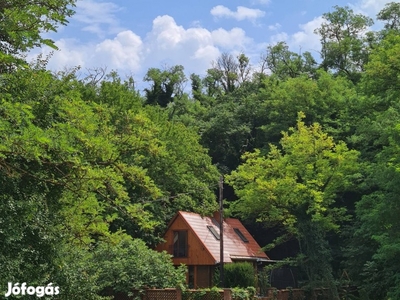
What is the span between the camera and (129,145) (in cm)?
1631

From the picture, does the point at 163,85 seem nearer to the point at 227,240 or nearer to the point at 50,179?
the point at 227,240

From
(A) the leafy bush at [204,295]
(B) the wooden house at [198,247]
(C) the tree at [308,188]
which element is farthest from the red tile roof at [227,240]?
(A) the leafy bush at [204,295]

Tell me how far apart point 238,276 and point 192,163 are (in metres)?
8.24

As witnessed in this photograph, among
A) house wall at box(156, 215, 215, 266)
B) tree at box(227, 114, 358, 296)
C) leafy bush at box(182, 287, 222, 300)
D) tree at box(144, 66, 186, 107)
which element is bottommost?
leafy bush at box(182, 287, 222, 300)

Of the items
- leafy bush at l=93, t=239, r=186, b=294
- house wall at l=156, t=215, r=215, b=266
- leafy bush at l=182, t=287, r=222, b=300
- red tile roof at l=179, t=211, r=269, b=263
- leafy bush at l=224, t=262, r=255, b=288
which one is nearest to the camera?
leafy bush at l=182, t=287, r=222, b=300

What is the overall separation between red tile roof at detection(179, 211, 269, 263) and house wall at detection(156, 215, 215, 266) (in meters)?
0.24

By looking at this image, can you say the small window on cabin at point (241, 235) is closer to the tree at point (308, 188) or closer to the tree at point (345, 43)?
the tree at point (308, 188)

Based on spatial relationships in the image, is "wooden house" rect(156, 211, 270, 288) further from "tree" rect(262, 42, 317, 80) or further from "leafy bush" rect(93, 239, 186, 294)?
"tree" rect(262, 42, 317, 80)

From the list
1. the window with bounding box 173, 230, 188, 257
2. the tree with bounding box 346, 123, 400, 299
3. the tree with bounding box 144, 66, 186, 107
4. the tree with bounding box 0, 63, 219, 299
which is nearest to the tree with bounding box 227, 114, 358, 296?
the tree with bounding box 346, 123, 400, 299

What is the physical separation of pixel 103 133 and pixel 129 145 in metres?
1.42

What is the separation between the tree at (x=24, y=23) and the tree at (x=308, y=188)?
Answer: 58.6 feet

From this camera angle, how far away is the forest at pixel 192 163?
9711mm

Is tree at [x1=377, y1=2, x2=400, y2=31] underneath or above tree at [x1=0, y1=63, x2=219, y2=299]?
above

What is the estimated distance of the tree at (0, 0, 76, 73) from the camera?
8.85 meters
